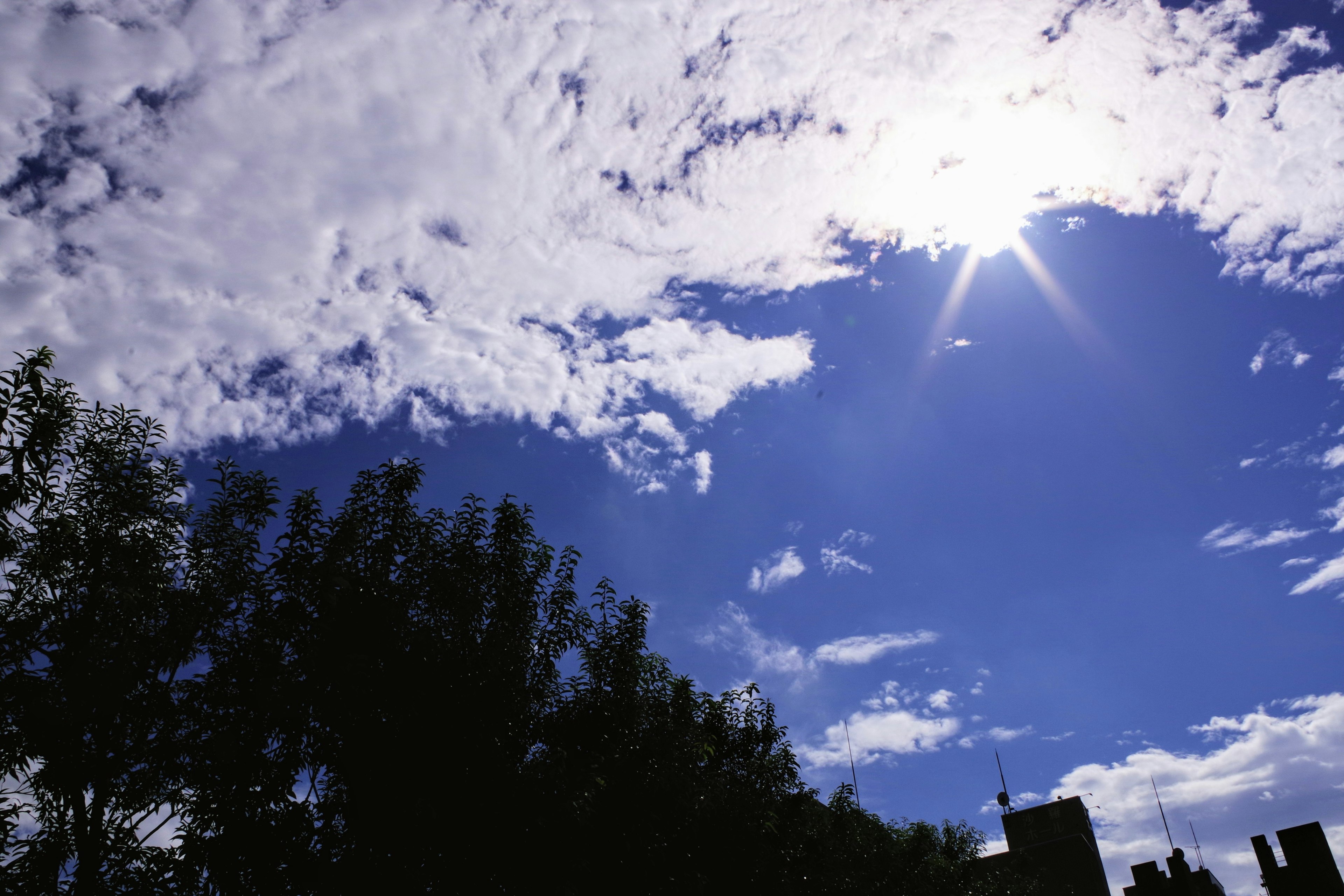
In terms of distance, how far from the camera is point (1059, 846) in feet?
230

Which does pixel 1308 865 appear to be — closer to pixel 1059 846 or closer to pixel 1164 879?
pixel 1164 879

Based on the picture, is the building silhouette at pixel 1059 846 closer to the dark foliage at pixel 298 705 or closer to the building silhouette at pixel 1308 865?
the building silhouette at pixel 1308 865

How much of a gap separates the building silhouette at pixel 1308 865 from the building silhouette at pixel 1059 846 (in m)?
51.7

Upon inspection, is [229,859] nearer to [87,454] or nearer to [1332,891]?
[87,454]

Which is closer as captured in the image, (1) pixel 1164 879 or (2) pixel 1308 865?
(2) pixel 1308 865

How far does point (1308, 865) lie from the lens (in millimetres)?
17859

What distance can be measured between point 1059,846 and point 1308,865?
61.5 metres

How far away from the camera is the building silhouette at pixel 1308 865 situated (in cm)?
1753

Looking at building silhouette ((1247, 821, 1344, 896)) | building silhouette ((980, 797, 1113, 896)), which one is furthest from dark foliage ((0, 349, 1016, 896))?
building silhouette ((980, 797, 1113, 896))

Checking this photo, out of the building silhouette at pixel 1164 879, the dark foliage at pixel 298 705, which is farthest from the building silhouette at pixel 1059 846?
the dark foliage at pixel 298 705

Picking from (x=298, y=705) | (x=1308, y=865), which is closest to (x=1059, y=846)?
(x=1308, y=865)

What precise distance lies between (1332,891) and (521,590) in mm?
19032

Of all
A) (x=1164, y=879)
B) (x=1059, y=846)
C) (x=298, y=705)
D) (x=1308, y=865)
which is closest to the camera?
(x=298, y=705)

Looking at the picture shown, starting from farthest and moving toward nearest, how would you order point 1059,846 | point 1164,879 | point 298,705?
point 1059,846
point 1164,879
point 298,705
